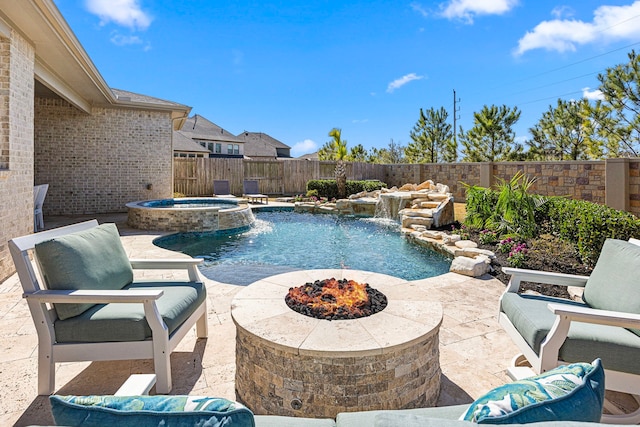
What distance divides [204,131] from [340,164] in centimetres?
1585

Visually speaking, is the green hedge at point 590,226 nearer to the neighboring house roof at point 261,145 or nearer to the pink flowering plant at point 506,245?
the pink flowering plant at point 506,245

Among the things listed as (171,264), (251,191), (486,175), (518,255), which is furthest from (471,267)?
(251,191)

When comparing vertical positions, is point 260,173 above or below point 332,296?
above

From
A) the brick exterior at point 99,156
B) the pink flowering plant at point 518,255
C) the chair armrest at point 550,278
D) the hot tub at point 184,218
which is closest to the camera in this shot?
the chair armrest at point 550,278

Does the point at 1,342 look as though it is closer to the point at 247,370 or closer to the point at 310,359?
the point at 247,370

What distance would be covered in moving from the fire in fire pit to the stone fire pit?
7 cm

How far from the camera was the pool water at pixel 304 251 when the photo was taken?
5418 millimetres

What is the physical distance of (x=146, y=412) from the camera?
2.52ft

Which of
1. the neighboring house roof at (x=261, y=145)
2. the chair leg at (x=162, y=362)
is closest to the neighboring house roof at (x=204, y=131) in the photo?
the neighboring house roof at (x=261, y=145)

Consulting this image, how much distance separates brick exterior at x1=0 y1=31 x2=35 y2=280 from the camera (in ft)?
15.4

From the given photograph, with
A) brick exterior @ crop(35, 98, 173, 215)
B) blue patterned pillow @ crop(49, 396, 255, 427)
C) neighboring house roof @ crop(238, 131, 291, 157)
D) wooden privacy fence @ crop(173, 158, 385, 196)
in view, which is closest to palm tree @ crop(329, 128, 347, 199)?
wooden privacy fence @ crop(173, 158, 385, 196)

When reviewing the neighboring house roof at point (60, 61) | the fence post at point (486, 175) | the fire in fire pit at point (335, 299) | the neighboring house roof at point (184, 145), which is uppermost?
the neighboring house roof at point (184, 145)

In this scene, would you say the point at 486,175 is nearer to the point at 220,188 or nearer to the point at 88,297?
the point at 220,188

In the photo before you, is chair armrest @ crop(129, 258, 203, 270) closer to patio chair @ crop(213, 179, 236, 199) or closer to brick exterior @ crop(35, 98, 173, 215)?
brick exterior @ crop(35, 98, 173, 215)
